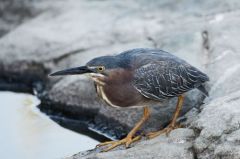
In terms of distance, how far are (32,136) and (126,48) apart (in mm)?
1643

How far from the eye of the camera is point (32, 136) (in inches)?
274

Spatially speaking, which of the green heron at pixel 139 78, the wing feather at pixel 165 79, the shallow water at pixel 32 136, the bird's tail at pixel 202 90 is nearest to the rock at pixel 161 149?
the green heron at pixel 139 78

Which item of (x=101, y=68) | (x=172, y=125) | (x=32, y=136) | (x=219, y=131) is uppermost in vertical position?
(x=101, y=68)

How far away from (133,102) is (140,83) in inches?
7.2

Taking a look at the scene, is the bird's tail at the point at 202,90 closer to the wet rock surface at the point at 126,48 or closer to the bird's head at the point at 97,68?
the wet rock surface at the point at 126,48

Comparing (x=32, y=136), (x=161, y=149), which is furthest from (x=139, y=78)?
(x=32, y=136)

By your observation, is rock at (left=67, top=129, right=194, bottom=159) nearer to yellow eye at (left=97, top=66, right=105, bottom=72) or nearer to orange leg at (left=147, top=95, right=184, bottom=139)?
orange leg at (left=147, top=95, right=184, bottom=139)

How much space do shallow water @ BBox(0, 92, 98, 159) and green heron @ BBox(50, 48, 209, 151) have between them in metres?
1.00

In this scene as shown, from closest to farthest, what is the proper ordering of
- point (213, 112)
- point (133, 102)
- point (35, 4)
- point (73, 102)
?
point (213, 112) < point (133, 102) < point (73, 102) < point (35, 4)

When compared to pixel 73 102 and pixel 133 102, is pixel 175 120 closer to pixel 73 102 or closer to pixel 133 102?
pixel 133 102

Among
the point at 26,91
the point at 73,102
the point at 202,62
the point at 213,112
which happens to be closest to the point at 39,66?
the point at 26,91

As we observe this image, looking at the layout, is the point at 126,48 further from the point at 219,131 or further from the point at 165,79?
the point at 219,131

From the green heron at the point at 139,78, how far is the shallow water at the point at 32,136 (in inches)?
39.3

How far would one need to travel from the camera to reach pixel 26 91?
8336 millimetres
